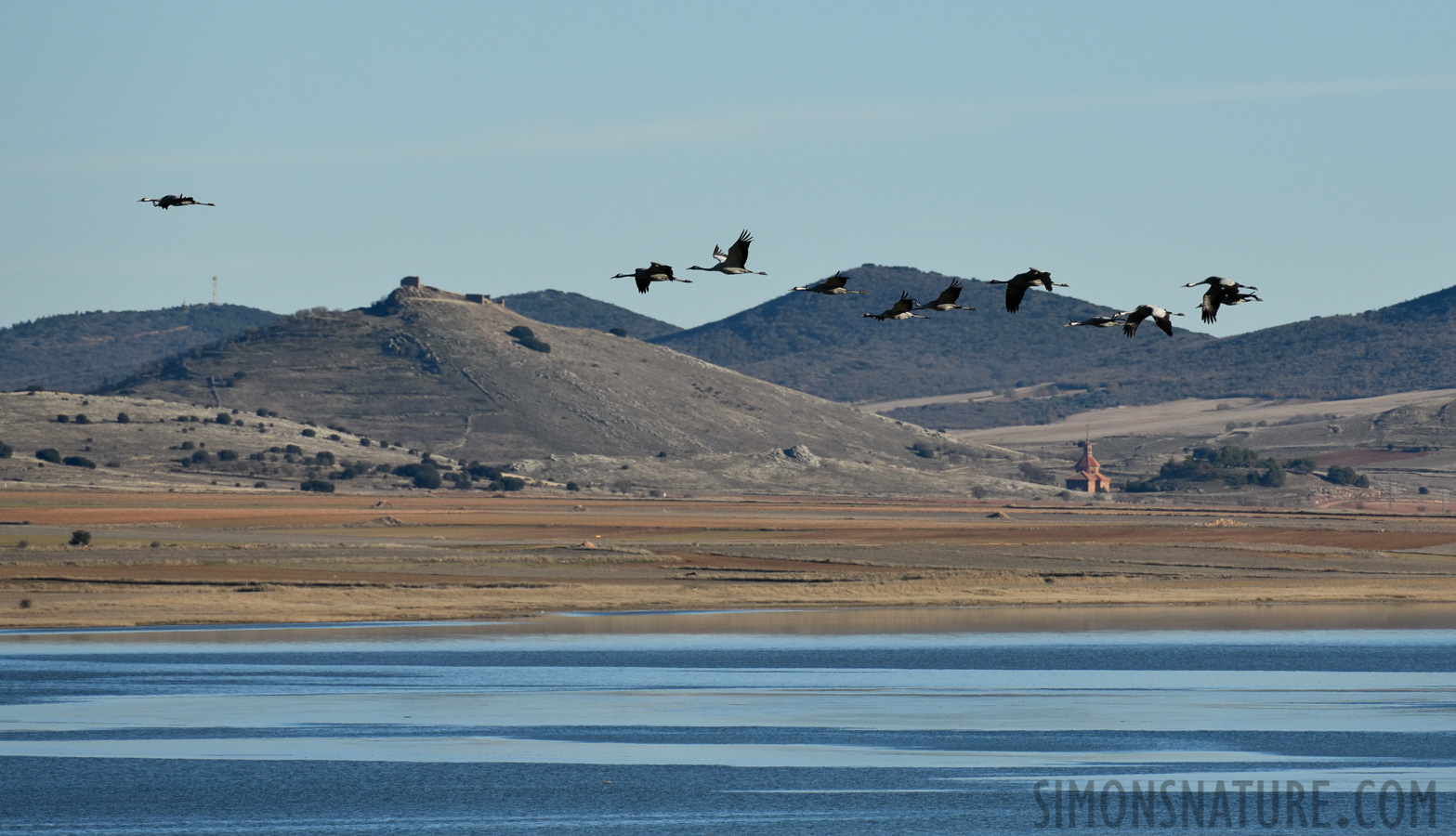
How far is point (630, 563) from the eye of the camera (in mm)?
99062

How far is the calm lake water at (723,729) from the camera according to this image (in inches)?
1591

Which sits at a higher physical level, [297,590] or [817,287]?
[817,287]

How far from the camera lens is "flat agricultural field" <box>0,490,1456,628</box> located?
80188mm

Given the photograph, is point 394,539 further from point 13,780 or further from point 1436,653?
point 13,780

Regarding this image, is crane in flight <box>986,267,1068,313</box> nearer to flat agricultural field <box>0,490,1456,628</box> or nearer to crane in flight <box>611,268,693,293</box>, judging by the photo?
crane in flight <box>611,268,693,293</box>

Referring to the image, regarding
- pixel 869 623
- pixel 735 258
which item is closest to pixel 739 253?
pixel 735 258

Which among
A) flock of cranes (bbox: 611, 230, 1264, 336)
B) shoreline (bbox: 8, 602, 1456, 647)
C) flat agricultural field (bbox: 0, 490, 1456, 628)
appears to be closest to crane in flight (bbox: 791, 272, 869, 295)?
flock of cranes (bbox: 611, 230, 1264, 336)

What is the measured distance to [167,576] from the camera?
84.7 meters

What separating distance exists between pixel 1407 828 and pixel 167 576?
6016 centimetres

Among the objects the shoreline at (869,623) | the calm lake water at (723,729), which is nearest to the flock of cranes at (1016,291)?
the calm lake water at (723,729)

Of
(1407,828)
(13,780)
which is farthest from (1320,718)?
(13,780)

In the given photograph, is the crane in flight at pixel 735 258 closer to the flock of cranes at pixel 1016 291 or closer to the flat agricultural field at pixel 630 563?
the flock of cranes at pixel 1016 291

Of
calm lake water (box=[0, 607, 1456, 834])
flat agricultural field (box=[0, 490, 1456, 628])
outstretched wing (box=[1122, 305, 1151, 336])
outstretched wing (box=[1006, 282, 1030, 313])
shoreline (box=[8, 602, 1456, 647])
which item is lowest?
calm lake water (box=[0, 607, 1456, 834])

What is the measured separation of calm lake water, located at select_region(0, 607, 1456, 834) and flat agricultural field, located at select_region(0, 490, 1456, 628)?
6502mm
